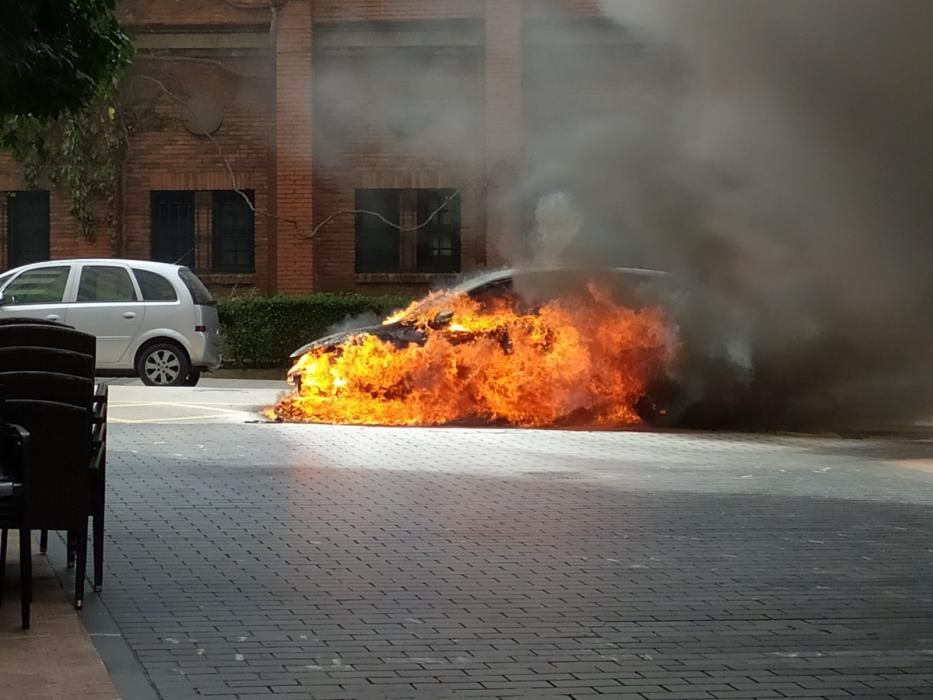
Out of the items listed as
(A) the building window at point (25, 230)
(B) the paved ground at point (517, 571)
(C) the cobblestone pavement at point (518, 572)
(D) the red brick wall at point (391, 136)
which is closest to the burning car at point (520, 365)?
(B) the paved ground at point (517, 571)

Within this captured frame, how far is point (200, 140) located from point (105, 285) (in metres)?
5.79

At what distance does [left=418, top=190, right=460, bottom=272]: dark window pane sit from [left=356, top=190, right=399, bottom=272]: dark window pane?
42 centimetres

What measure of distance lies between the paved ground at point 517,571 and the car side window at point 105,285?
274 inches

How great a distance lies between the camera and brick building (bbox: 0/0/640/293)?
21109 millimetres

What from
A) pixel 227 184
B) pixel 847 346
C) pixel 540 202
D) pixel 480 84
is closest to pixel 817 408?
pixel 847 346

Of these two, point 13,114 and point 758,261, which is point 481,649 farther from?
point 758,261

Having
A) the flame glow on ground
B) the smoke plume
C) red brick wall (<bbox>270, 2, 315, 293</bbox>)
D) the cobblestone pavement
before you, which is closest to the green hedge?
red brick wall (<bbox>270, 2, 315, 293</bbox>)

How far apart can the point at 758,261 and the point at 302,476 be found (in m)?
5.61

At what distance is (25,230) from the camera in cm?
2494

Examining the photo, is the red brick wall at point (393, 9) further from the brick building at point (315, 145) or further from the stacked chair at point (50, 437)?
the stacked chair at point (50, 437)

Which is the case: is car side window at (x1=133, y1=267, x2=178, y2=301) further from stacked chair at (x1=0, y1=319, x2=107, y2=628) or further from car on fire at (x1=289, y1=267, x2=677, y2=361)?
stacked chair at (x1=0, y1=319, x2=107, y2=628)

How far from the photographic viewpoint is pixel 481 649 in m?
5.94

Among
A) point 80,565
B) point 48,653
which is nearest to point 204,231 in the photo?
point 80,565

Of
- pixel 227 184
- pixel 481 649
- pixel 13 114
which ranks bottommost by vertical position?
pixel 481 649
